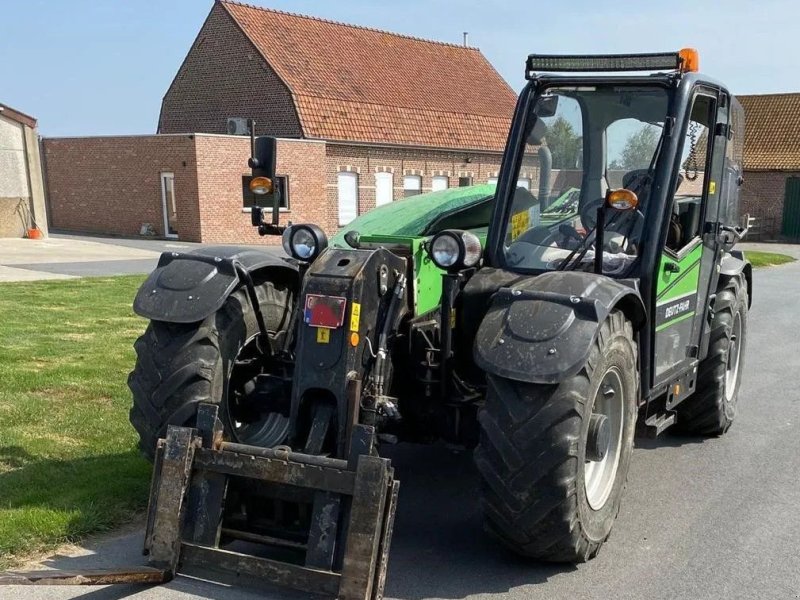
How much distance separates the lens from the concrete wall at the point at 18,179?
76.2 feet

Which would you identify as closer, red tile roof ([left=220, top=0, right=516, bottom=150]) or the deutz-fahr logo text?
the deutz-fahr logo text

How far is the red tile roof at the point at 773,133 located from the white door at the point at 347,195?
57.1 ft

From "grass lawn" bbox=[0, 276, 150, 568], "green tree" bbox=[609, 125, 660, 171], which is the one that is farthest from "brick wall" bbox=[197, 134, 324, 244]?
"green tree" bbox=[609, 125, 660, 171]

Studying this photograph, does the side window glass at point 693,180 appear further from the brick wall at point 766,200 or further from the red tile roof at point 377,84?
the brick wall at point 766,200

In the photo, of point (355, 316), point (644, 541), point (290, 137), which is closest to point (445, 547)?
point (644, 541)

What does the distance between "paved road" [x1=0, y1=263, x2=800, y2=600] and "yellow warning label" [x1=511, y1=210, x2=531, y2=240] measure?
1.49 m

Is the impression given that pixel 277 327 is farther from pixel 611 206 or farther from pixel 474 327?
pixel 611 206

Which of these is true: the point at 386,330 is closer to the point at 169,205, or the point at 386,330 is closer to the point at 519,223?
the point at 519,223

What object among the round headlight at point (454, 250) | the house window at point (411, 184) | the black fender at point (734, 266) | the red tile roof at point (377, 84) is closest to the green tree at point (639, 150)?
the round headlight at point (454, 250)

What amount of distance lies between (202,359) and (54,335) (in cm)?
583

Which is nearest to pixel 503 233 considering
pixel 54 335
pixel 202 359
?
pixel 202 359

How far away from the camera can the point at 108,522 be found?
175 inches

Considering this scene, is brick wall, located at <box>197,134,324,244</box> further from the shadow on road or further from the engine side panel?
the engine side panel

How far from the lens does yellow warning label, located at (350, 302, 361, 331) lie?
3879mm
